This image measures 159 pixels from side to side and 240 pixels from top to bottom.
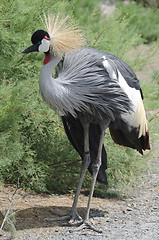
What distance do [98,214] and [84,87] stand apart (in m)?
1.25

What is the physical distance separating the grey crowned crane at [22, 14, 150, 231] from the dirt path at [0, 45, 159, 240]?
163 mm

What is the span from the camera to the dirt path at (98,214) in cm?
310

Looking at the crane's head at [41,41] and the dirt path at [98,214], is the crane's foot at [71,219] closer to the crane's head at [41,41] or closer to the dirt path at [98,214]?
the dirt path at [98,214]

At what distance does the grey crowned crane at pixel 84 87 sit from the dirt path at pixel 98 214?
163mm

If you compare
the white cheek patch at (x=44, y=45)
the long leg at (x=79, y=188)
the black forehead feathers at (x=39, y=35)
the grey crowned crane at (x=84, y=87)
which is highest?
the black forehead feathers at (x=39, y=35)

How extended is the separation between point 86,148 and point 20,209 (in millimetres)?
823

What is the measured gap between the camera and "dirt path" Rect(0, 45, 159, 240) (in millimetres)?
3104

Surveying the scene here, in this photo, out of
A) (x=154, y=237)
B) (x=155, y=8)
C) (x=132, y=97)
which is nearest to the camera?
(x=154, y=237)

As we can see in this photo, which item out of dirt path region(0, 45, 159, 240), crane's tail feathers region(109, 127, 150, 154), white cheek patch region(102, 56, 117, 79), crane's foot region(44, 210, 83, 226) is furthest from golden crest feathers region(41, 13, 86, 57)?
crane's foot region(44, 210, 83, 226)

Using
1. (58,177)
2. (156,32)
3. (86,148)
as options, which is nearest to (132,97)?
(86,148)

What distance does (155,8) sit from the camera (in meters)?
11.4

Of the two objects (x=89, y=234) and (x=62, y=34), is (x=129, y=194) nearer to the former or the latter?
(x=89, y=234)

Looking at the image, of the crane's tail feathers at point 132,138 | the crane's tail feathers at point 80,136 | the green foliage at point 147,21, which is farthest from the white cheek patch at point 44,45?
the green foliage at point 147,21

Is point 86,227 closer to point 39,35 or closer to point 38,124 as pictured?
point 38,124
